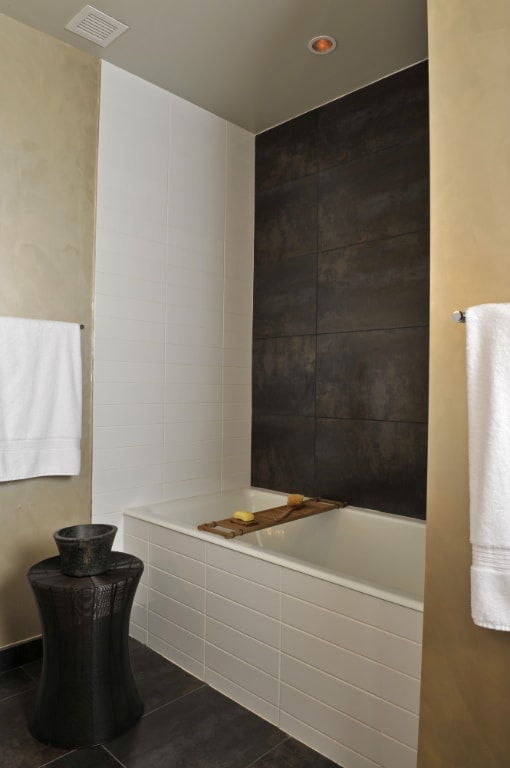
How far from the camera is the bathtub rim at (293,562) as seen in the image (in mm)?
1561

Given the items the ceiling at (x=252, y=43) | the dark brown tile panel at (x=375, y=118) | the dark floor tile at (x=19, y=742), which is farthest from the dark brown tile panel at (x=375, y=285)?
the dark floor tile at (x=19, y=742)

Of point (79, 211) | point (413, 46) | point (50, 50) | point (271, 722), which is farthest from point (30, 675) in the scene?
point (413, 46)

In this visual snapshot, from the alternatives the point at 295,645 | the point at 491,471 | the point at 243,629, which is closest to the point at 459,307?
the point at 491,471

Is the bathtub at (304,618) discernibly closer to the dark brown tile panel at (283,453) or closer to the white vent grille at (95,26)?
the dark brown tile panel at (283,453)

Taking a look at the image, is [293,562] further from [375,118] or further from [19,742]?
[375,118]

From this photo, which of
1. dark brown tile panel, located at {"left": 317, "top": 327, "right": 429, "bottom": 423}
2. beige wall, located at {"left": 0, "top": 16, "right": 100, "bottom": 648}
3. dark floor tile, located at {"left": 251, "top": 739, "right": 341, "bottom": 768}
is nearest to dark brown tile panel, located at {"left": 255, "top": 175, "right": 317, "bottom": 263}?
dark brown tile panel, located at {"left": 317, "top": 327, "right": 429, "bottom": 423}

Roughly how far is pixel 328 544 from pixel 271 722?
37.4 inches

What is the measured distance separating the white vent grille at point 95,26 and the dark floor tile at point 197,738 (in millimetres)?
2679

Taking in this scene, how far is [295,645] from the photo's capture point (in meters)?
1.80

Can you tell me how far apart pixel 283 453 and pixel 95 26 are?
2.20 meters

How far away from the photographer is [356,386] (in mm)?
2707

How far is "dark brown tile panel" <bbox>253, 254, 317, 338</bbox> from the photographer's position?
2932mm

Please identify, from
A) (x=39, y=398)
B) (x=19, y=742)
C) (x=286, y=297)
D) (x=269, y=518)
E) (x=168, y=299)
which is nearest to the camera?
(x=19, y=742)

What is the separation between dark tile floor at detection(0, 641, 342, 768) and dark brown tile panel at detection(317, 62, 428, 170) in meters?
2.50
